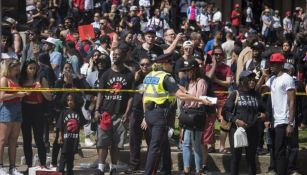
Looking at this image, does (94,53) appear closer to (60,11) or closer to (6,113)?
(6,113)

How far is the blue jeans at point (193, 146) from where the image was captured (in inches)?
618

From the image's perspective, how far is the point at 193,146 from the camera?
1573 cm

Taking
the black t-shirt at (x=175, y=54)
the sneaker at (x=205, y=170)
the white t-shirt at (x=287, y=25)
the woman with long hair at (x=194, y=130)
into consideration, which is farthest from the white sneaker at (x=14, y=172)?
the white t-shirt at (x=287, y=25)

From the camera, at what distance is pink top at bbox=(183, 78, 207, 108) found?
15781 mm

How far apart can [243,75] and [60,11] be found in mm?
14698

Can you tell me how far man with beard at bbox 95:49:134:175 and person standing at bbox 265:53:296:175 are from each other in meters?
2.47

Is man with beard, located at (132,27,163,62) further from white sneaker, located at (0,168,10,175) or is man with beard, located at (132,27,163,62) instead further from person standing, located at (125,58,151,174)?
white sneaker, located at (0,168,10,175)

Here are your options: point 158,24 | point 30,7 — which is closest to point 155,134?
point 158,24

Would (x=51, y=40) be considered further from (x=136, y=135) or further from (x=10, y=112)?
(x=10, y=112)

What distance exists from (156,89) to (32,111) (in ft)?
7.82

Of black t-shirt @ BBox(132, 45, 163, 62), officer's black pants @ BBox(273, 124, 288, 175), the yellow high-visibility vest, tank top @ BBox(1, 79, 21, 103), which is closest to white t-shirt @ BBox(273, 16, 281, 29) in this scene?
black t-shirt @ BBox(132, 45, 163, 62)

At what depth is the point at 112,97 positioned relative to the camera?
16.3 metres

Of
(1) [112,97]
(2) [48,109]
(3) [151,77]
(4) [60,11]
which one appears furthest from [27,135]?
(4) [60,11]

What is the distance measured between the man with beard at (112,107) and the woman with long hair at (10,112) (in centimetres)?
132
